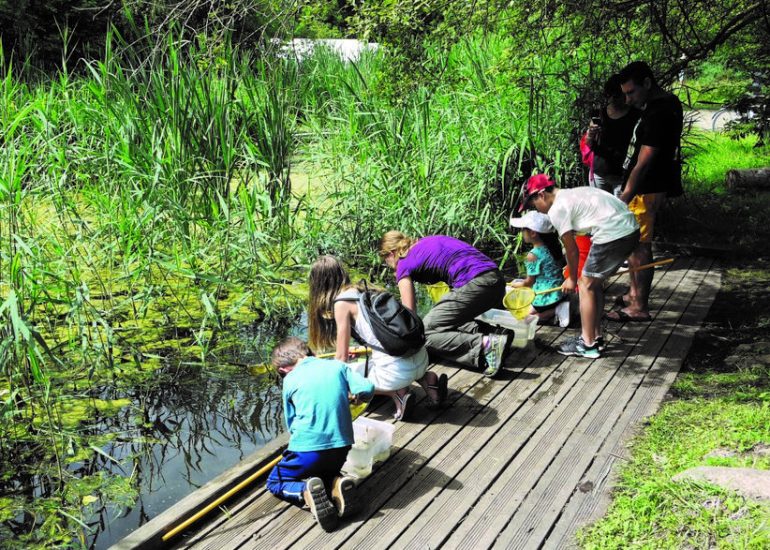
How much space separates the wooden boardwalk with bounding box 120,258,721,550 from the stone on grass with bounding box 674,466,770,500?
36 centimetres

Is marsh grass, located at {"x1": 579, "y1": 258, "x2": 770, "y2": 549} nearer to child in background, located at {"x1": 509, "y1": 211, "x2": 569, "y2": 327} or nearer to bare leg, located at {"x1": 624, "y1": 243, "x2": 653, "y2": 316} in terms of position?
bare leg, located at {"x1": 624, "y1": 243, "x2": 653, "y2": 316}

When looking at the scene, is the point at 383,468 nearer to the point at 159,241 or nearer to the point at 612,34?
the point at 159,241

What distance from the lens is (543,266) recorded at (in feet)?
16.8

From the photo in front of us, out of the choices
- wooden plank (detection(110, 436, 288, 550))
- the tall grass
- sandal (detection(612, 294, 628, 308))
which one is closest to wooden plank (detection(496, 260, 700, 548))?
sandal (detection(612, 294, 628, 308))

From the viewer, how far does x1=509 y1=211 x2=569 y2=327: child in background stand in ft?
16.5

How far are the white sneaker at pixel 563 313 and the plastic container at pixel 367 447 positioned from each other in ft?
6.76

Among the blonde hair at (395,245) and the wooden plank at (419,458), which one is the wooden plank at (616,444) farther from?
the blonde hair at (395,245)

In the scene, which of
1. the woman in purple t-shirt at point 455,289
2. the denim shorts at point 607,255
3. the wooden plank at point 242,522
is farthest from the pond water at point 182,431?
the denim shorts at point 607,255

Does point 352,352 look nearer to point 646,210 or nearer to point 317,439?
point 317,439

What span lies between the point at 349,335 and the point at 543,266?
181cm

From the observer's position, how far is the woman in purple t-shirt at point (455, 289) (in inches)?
176

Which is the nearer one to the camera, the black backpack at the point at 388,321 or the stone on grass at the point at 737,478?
the stone on grass at the point at 737,478

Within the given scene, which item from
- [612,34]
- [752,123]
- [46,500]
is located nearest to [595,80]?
[612,34]

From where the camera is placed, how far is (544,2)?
5523 mm
